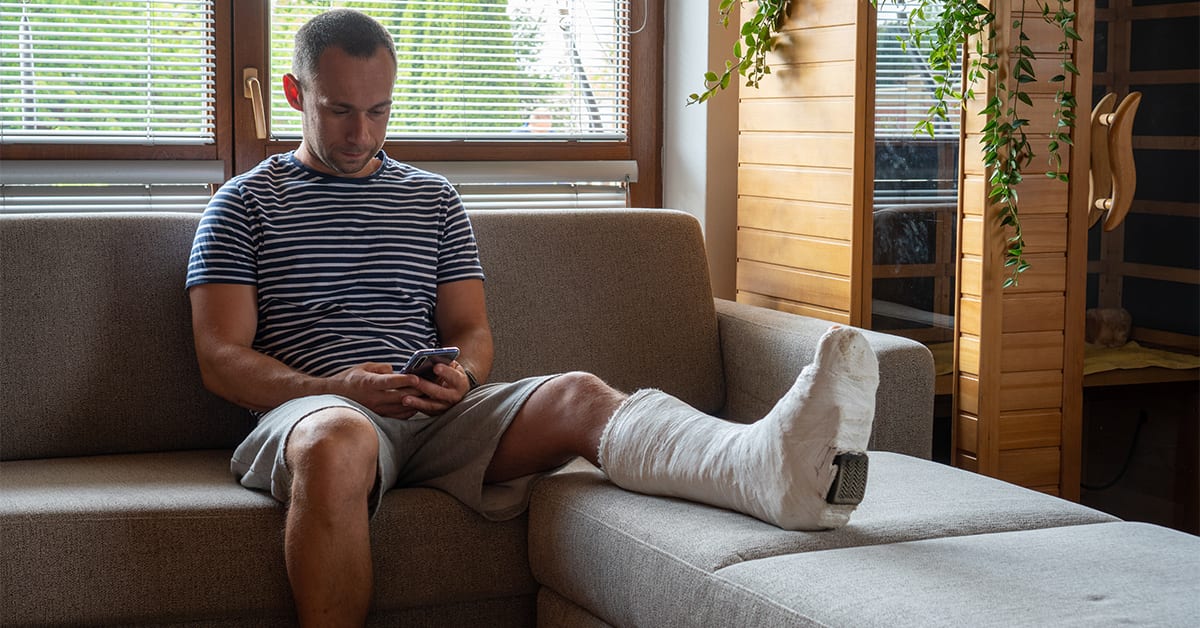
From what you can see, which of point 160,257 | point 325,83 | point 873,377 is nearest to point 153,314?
point 160,257

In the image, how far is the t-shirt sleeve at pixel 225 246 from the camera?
7.09ft

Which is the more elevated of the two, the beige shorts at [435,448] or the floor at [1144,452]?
the beige shorts at [435,448]

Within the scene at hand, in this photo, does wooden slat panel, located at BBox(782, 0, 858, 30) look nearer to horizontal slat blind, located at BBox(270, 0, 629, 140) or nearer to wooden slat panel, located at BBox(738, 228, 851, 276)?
wooden slat panel, located at BBox(738, 228, 851, 276)

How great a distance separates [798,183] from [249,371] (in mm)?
1334

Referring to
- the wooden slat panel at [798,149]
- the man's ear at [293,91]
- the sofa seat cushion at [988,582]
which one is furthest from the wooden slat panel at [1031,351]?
the man's ear at [293,91]

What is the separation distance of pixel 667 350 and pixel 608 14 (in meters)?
1.12

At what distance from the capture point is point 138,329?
2279 mm

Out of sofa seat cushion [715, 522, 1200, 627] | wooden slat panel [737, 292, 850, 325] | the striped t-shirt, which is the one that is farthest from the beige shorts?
wooden slat panel [737, 292, 850, 325]

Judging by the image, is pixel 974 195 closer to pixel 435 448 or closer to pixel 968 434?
pixel 968 434

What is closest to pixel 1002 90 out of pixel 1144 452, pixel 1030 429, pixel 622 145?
pixel 1030 429

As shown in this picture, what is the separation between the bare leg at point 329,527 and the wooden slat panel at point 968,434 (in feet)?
4.21

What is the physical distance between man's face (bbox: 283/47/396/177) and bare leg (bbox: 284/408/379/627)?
1.97 feet

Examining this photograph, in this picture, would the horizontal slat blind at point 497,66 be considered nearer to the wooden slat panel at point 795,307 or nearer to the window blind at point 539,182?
the window blind at point 539,182

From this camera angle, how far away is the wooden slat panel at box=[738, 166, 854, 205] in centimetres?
271
